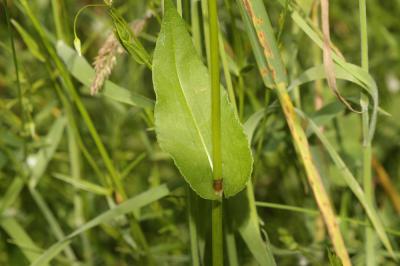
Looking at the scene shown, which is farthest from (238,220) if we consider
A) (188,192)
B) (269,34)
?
(269,34)

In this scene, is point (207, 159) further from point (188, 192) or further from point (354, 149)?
point (354, 149)

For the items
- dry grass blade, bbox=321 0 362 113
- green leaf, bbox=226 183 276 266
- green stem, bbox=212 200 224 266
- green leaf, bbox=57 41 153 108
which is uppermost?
dry grass blade, bbox=321 0 362 113

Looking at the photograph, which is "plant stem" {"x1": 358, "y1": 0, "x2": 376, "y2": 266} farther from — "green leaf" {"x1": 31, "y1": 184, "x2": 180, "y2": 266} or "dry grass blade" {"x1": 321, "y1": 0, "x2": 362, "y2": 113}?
"green leaf" {"x1": 31, "y1": 184, "x2": 180, "y2": 266}

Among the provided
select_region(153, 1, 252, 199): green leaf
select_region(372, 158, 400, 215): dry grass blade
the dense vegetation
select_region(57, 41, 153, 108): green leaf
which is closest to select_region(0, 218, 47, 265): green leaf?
the dense vegetation

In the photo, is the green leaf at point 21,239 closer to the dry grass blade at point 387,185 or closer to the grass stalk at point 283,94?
the grass stalk at point 283,94

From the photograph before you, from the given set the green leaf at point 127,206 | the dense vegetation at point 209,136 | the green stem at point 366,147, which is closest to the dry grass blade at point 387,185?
the dense vegetation at point 209,136

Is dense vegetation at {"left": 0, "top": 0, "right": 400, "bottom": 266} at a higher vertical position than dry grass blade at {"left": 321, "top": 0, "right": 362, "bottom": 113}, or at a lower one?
lower

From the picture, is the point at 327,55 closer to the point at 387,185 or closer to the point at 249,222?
the point at 249,222

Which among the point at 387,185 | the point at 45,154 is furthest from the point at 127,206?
the point at 387,185
